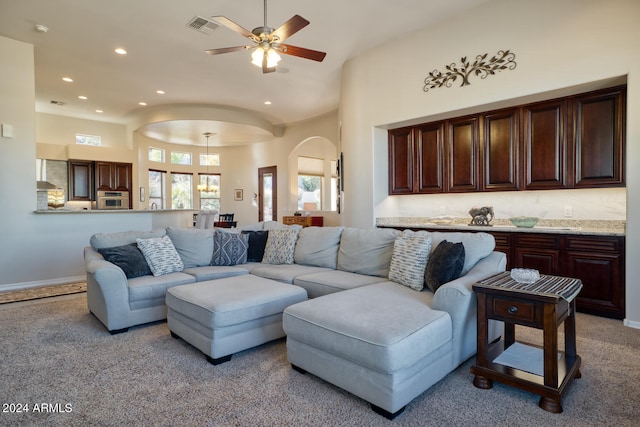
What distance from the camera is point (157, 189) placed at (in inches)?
411

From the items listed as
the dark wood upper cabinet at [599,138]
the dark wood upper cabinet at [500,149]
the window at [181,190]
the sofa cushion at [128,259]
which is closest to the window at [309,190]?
the window at [181,190]

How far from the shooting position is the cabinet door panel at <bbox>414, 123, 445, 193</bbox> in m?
4.85

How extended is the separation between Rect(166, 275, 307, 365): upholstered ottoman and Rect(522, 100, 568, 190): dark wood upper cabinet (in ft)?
9.97

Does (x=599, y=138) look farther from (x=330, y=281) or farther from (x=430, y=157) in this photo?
(x=330, y=281)

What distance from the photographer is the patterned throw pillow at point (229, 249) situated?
4117 mm

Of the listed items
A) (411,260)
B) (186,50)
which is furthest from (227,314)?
(186,50)

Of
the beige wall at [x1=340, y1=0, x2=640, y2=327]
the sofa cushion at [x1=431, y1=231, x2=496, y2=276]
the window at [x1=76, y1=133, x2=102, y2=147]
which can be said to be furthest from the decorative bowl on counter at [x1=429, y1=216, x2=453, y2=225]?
the window at [x1=76, y1=133, x2=102, y2=147]

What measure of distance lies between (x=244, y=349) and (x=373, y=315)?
1.11 meters

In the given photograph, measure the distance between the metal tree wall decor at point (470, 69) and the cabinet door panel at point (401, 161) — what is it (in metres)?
0.80

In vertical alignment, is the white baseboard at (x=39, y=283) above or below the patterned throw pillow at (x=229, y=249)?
below

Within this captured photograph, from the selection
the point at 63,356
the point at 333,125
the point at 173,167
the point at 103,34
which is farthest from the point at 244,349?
the point at 173,167

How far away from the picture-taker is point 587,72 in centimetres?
341

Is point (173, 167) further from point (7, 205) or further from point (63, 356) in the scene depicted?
point (63, 356)

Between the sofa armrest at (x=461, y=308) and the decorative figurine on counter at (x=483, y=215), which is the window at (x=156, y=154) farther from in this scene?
the sofa armrest at (x=461, y=308)
